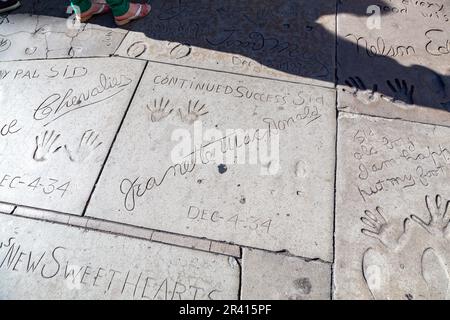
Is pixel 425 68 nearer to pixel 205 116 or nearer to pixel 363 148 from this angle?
pixel 363 148

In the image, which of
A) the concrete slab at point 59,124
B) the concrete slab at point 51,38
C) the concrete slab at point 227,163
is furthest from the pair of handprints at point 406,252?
the concrete slab at point 51,38

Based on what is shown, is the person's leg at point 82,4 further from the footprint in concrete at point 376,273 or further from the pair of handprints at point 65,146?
the footprint in concrete at point 376,273

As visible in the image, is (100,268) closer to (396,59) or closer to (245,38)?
(245,38)

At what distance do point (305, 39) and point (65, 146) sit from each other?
7.09ft

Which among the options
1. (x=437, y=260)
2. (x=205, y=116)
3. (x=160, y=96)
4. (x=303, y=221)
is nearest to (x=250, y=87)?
(x=205, y=116)

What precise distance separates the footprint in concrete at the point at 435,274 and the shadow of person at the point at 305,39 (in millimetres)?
1195

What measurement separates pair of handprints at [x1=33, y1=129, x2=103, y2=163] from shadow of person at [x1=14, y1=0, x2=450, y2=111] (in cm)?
119

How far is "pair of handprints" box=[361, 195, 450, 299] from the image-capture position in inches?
66.9

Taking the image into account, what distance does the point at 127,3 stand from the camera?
2914 millimetres

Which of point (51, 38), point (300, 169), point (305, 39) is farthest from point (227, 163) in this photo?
→ point (51, 38)

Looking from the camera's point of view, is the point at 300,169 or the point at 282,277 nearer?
the point at 282,277

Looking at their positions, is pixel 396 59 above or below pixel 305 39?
below

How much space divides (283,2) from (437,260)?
104 inches

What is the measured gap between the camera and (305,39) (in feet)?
9.33
